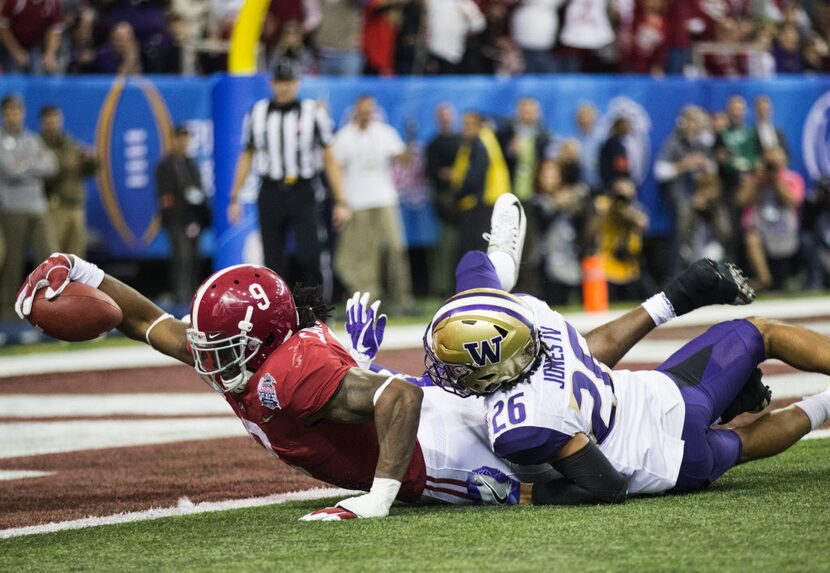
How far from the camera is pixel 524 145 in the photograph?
13.1 meters

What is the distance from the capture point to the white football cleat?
5.66 m

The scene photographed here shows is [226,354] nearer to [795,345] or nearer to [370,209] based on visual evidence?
[795,345]

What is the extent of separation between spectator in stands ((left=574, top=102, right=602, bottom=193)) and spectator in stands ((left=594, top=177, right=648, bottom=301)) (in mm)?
333

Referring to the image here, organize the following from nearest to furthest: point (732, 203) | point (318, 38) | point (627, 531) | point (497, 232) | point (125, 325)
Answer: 1. point (627, 531)
2. point (125, 325)
3. point (497, 232)
4. point (318, 38)
5. point (732, 203)

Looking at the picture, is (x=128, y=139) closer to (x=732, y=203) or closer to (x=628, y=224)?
(x=628, y=224)

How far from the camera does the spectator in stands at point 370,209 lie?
12.3m

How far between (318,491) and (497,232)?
1357mm

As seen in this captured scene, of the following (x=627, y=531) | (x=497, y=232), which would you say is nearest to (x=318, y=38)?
(x=497, y=232)

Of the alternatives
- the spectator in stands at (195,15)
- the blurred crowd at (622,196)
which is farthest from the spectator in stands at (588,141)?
the spectator in stands at (195,15)

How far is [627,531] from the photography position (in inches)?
154

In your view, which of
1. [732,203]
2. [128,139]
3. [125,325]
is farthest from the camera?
[732,203]

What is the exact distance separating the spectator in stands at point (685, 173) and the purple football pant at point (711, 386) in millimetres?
9153

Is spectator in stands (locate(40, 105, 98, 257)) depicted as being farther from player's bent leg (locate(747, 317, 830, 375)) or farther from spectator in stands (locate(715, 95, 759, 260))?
player's bent leg (locate(747, 317, 830, 375))

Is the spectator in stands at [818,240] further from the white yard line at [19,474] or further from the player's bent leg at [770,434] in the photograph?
the white yard line at [19,474]
